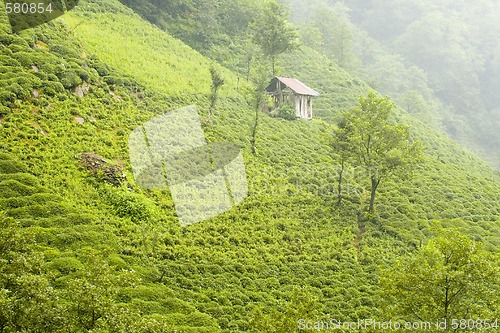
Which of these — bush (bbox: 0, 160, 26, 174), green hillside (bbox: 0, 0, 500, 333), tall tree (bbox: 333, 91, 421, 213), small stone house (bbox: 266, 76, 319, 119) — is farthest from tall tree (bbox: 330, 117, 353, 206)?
bush (bbox: 0, 160, 26, 174)

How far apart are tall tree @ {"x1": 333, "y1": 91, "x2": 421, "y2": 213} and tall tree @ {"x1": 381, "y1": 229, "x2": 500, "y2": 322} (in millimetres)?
17650

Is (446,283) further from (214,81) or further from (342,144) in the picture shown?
(214,81)

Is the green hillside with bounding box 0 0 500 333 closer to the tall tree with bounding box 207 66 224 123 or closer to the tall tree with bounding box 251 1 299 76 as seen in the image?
the tall tree with bounding box 207 66 224 123

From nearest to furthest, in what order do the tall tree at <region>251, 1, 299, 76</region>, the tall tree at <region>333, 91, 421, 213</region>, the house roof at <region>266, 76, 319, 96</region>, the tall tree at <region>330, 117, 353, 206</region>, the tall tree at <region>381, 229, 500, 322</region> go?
1. the tall tree at <region>381, 229, 500, 322</region>
2. the tall tree at <region>333, 91, 421, 213</region>
3. the tall tree at <region>330, 117, 353, 206</region>
4. the house roof at <region>266, 76, 319, 96</region>
5. the tall tree at <region>251, 1, 299, 76</region>

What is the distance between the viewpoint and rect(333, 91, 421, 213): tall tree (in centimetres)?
3706

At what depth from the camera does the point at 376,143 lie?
1505 inches

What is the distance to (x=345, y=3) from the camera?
182m

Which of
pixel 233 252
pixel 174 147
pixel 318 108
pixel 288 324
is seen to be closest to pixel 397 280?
pixel 288 324

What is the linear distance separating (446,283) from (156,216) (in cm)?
1878

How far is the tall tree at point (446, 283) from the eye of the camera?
59.9 feet

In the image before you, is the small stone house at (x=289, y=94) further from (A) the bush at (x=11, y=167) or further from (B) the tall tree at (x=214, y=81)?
(A) the bush at (x=11, y=167)

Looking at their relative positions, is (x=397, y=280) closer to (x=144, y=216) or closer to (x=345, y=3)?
(x=144, y=216)

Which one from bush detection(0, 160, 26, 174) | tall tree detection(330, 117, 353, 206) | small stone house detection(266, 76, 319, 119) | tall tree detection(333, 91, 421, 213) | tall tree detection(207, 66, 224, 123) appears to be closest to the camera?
bush detection(0, 160, 26, 174)

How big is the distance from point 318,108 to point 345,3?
132m
